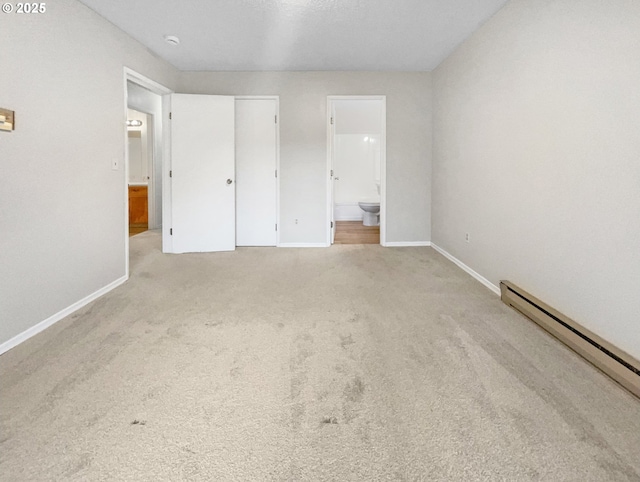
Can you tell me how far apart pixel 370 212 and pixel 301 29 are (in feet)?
15.0

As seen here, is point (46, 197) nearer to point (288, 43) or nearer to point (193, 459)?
point (193, 459)

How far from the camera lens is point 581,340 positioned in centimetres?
197

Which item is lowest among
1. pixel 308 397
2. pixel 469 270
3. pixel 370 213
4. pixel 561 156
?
pixel 308 397

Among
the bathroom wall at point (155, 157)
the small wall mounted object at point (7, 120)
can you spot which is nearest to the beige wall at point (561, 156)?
the small wall mounted object at point (7, 120)

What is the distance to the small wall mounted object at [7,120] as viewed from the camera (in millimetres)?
2041

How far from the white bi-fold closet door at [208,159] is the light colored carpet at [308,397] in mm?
1972

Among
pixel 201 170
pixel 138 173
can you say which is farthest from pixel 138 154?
pixel 201 170

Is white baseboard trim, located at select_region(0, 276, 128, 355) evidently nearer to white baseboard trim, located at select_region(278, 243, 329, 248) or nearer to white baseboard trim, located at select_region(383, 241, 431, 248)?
white baseboard trim, located at select_region(278, 243, 329, 248)

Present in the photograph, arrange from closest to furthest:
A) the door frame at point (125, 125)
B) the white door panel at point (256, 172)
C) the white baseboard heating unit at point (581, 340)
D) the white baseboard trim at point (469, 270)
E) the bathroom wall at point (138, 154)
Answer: the white baseboard heating unit at point (581, 340) < the white baseboard trim at point (469, 270) < the door frame at point (125, 125) < the white door panel at point (256, 172) < the bathroom wall at point (138, 154)

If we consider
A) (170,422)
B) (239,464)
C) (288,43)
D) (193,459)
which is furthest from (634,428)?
(288,43)

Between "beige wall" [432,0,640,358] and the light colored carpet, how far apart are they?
376mm

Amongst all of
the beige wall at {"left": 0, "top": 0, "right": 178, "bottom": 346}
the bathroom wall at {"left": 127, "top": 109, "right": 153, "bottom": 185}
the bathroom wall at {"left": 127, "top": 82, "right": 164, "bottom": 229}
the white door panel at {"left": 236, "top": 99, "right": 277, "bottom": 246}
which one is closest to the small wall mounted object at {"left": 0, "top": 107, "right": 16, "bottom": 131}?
the beige wall at {"left": 0, "top": 0, "right": 178, "bottom": 346}

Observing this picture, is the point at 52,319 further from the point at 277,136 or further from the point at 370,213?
the point at 370,213

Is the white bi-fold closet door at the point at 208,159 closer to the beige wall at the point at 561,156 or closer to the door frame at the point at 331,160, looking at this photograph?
the door frame at the point at 331,160
